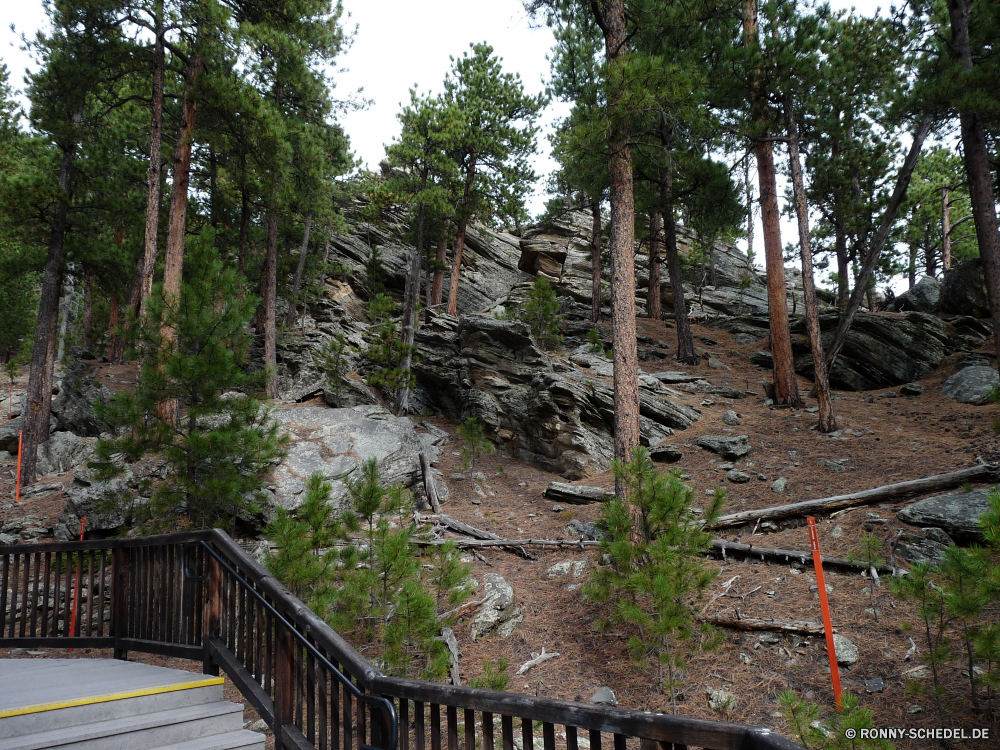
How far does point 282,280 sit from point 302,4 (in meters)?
10.1

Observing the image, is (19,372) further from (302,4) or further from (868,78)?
(868,78)

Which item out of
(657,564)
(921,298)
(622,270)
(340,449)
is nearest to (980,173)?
(622,270)

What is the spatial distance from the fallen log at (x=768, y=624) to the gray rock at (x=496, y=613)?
2.17 meters

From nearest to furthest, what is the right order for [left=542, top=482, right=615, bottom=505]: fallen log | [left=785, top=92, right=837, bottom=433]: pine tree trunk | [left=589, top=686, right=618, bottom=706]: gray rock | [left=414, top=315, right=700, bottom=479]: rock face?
[left=589, top=686, right=618, bottom=706]: gray rock < [left=542, top=482, right=615, bottom=505]: fallen log < [left=785, top=92, right=837, bottom=433]: pine tree trunk < [left=414, top=315, right=700, bottom=479]: rock face

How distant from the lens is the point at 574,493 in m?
10.4

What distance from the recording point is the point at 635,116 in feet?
26.4

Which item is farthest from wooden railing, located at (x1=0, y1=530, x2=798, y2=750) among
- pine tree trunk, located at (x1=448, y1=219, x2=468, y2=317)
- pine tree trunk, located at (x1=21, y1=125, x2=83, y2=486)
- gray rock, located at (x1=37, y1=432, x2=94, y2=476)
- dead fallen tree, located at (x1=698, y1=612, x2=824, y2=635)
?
pine tree trunk, located at (x1=448, y1=219, x2=468, y2=317)

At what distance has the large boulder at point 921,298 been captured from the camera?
18234 mm

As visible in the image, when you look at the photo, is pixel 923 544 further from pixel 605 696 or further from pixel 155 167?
pixel 155 167

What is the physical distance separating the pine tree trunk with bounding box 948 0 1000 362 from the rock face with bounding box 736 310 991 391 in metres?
5.08

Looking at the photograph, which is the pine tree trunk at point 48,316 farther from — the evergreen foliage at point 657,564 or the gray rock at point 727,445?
the gray rock at point 727,445

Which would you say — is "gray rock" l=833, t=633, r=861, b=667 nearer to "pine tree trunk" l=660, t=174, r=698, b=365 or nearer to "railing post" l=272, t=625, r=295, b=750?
"railing post" l=272, t=625, r=295, b=750

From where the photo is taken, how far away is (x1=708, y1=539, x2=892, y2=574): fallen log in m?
6.22

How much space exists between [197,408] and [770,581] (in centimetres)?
708
